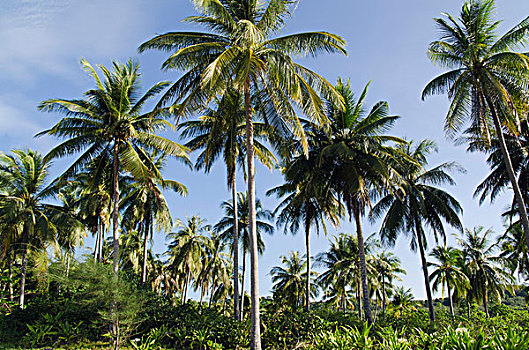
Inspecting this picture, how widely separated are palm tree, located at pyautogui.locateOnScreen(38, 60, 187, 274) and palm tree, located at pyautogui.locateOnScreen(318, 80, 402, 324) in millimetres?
7238

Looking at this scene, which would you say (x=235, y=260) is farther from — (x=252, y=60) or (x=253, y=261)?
(x=252, y=60)

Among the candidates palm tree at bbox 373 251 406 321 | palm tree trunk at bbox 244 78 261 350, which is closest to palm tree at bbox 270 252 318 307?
palm tree at bbox 373 251 406 321

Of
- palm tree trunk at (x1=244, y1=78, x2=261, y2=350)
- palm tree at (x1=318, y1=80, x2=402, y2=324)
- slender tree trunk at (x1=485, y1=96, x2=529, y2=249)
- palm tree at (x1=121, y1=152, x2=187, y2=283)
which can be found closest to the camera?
palm tree trunk at (x1=244, y1=78, x2=261, y2=350)

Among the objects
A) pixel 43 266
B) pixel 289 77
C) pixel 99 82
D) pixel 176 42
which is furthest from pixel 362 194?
pixel 43 266

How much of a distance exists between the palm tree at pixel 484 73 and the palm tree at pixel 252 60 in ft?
18.3

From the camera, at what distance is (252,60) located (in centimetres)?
1211

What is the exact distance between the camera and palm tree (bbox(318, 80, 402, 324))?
17.0 m

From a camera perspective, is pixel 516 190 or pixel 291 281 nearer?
pixel 516 190

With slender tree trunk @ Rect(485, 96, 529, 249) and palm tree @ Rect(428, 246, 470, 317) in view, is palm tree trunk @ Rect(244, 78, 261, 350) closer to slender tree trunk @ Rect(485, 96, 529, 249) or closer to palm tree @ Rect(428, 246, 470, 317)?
slender tree trunk @ Rect(485, 96, 529, 249)

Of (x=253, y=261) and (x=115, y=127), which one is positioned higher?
(x=115, y=127)

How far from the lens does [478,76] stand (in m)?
14.8

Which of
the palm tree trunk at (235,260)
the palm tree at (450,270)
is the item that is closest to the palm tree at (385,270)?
the palm tree at (450,270)

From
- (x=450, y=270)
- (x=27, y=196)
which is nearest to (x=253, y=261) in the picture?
(x=27, y=196)

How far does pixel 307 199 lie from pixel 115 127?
Answer: 962 centimetres
